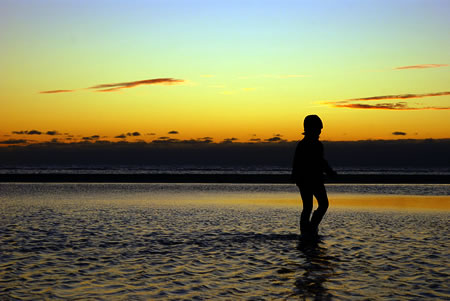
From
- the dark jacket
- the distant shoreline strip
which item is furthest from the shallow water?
the distant shoreline strip

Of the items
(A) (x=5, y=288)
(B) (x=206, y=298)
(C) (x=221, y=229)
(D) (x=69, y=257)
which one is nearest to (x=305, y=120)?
(C) (x=221, y=229)

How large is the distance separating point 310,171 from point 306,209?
72cm

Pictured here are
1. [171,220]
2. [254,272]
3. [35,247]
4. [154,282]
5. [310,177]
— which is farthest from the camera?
[171,220]

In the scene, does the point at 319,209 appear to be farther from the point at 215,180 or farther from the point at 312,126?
the point at 215,180

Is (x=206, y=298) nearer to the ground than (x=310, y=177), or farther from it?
nearer to the ground

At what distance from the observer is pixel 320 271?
264 inches

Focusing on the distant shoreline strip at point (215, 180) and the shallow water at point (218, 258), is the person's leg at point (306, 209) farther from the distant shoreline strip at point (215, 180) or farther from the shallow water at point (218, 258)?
the distant shoreline strip at point (215, 180)

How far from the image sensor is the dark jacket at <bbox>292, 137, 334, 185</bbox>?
1033 centimetres

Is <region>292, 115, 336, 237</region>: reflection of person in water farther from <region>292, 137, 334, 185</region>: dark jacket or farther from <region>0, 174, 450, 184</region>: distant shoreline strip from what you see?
<region>0, 174, 450, 184</region>: distant shoreline strip

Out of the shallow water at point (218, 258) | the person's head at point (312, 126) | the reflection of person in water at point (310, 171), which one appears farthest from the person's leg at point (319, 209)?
the person's head at point (312, 126)

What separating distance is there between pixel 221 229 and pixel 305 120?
2.75 meters

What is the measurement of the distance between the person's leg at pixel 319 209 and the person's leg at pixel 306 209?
0.09 m

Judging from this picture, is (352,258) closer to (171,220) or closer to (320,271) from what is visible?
(320,271)

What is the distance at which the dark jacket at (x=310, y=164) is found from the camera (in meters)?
10.3
